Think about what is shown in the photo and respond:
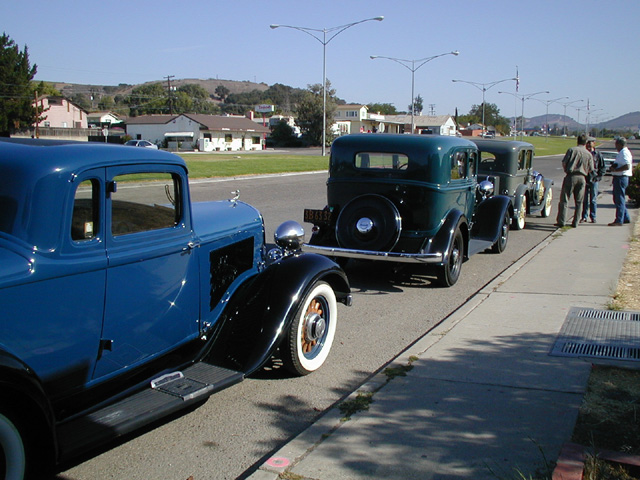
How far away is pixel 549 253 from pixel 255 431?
7290 millimetres

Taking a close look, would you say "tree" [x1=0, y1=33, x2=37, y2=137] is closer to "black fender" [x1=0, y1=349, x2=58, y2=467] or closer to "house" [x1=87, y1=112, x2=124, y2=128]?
"house" [x1=87, y1=112, x2=124, y2=128]

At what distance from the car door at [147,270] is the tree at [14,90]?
205 feet

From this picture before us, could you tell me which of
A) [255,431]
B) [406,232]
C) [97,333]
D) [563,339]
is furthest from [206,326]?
[406,232]

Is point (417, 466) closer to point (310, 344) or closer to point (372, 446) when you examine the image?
point (372, 446)

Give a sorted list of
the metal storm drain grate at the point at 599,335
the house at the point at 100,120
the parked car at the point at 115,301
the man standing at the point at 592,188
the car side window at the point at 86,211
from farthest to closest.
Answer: the house at the point at 100,120
the man standing at the point at 592,188
the metal storm drain grate at the point at 599,335
the car side window at the point at 86,211
the parked car at the point at 115,301

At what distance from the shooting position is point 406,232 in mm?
7496

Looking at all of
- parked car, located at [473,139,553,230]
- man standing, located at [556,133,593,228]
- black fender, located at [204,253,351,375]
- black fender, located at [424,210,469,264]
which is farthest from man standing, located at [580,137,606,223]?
black fender, located at [204,253,351,375]

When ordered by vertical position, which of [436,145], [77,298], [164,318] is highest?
[436,145]

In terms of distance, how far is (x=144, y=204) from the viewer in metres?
3.83

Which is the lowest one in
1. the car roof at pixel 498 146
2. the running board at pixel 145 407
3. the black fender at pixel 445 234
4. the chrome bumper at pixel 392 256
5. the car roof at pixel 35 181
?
the running board at pixel 145 407

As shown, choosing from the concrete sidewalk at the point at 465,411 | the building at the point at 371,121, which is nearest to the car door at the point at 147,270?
the concrete sidewalk at the point at 465,411

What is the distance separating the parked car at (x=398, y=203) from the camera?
7.24m

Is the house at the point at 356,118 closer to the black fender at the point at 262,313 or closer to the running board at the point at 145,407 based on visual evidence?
the black fender at the point at 262,313

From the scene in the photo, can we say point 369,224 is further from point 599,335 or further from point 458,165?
point 599,335
